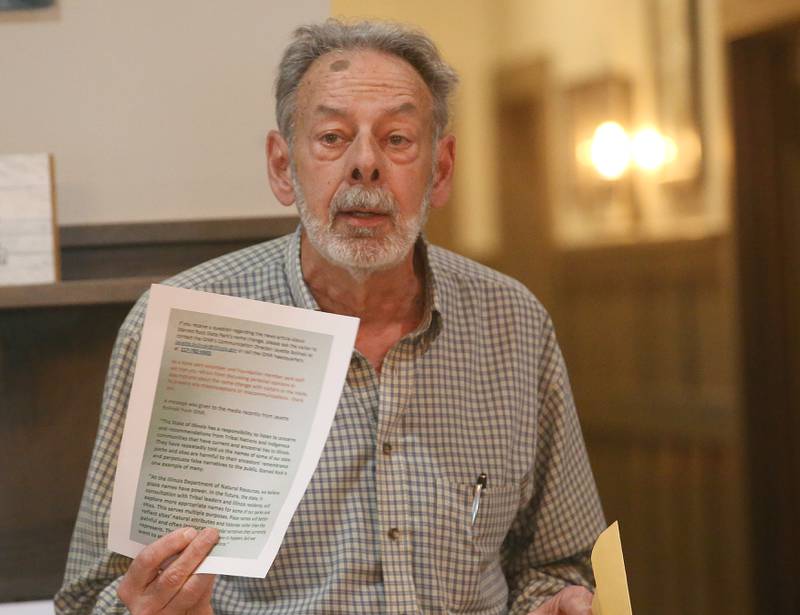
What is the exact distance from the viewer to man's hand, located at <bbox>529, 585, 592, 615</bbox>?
1.19 metres

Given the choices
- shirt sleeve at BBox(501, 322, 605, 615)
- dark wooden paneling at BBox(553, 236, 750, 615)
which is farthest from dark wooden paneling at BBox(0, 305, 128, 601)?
dark wooden paneling at BBox(553, 236, 750, 615)

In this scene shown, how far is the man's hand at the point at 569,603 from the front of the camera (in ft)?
3.91

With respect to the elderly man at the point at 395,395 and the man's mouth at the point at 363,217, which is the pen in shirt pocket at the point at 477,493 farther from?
the man's mouth at the point at 363,217

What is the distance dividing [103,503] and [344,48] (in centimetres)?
69

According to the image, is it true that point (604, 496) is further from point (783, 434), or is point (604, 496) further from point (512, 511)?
point (512, 511)

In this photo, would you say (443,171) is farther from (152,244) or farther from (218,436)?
(218,436)

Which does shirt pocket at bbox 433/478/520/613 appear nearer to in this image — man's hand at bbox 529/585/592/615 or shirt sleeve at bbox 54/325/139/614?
man's hand at bbox 529/585/592/615

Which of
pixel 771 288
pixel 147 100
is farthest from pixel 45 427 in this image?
pixel 771 288

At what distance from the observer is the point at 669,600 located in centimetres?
294

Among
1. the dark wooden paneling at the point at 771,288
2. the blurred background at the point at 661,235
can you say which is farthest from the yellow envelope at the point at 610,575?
the dark wooden paneling at the point at 771,288

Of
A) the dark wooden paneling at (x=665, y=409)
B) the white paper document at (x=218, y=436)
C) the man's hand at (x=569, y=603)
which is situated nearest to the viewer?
the white paper document at (x=218, y=436)

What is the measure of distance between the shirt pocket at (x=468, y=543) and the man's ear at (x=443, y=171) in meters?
0.42

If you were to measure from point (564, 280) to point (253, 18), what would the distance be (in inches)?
55.9

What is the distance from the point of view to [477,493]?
1.30 metres
